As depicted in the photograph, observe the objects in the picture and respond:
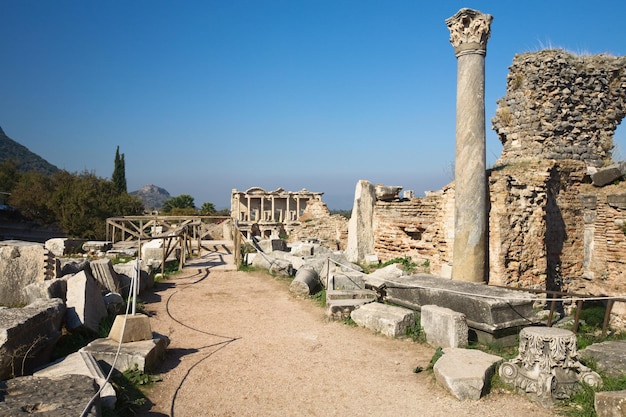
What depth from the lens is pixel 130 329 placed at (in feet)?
19.9

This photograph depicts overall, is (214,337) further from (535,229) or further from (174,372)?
(535,229)

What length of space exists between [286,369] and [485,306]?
10.1 ft

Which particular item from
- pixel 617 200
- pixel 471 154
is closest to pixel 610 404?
pixel 471 154

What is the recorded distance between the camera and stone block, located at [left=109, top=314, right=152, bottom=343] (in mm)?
6000

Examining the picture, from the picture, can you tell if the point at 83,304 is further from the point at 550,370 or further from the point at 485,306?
the point at 550,370

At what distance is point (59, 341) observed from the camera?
20.5 ft

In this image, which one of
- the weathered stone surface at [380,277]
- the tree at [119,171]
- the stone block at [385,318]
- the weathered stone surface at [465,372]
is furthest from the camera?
the tree at [119,171]

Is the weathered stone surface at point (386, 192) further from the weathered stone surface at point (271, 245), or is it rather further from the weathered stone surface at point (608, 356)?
the weathered stone surface at point (608, 356)

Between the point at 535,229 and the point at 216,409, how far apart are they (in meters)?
8.45

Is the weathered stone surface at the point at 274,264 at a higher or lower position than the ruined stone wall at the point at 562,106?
lower

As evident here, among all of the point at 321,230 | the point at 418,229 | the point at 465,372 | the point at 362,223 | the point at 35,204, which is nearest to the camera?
the point at 465,372

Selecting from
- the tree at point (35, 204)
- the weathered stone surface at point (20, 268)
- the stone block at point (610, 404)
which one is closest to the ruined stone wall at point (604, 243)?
the stone block at point (610, 404)

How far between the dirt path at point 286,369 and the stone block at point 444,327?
220 millimetres

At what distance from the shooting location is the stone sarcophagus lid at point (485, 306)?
6.79m
